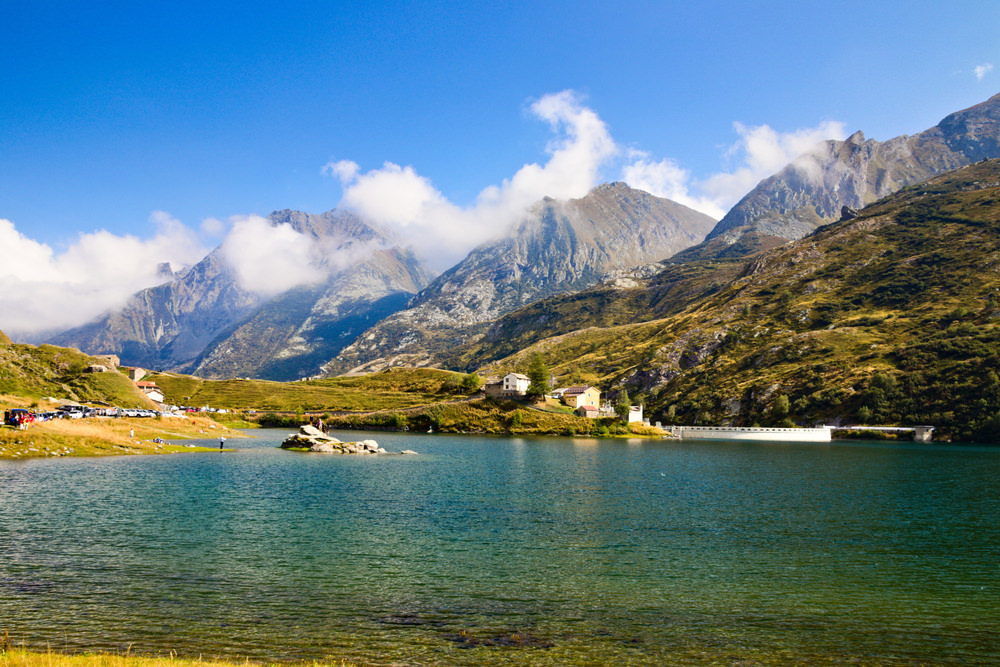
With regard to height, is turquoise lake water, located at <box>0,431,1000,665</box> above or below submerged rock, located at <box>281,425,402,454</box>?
above

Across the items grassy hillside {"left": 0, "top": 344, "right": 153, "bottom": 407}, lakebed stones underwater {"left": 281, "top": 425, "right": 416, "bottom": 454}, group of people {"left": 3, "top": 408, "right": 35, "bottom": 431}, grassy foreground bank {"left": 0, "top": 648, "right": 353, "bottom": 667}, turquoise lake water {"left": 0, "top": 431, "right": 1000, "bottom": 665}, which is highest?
grassy hillside {"left": 0, "top": 344, "right": 153, "bottom": 407}

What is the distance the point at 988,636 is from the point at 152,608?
37.9 m

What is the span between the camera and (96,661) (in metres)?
17.6

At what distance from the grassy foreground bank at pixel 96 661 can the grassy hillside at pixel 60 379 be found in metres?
156

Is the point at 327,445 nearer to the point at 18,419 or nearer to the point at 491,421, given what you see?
the point at 18,419

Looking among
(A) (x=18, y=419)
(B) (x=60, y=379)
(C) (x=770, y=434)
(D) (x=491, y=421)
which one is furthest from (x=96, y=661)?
(C) (x=770, y=434)

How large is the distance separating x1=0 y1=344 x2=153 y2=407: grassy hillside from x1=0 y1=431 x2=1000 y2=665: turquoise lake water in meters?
103

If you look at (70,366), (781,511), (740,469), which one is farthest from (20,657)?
(70,366)

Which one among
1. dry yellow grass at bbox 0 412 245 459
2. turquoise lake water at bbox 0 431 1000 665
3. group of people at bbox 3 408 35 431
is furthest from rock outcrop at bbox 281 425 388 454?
turquoise lake water at bbox 0 431 1000 665

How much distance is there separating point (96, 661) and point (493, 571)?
19.9m

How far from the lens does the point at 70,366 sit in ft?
575

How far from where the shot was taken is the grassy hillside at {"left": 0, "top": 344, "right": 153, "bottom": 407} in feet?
482

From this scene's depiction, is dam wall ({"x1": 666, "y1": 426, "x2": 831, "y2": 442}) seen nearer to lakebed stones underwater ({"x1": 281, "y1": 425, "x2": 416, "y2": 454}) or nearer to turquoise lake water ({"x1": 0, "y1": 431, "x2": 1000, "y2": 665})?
lakebed stones underwater ({"x1": 281, "y1": 425, "x2": 416, "y2": 454})

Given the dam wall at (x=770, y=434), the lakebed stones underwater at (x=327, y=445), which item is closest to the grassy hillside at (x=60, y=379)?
the lakebed stones underwater at (x=327, y=445)
